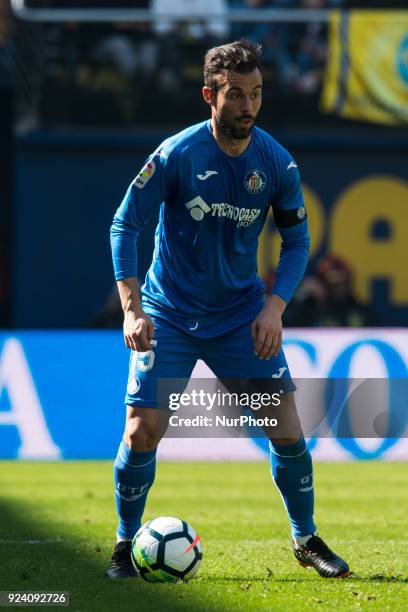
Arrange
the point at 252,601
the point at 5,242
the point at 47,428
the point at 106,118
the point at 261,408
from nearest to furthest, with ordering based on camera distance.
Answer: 1. the point at 252,601
2. the point at 261,408
3. the point at 47,428
4. the point at 106,118
5. the point at 5,242

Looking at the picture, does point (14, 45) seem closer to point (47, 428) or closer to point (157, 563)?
point (47, 428)

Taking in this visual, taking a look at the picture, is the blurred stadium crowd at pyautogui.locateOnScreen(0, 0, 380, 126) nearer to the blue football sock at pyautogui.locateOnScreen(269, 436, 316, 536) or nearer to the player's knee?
the blue football sock at pyautogui.locateOnScreen(269, 436, 316, 536)

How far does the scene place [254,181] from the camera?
5.89m

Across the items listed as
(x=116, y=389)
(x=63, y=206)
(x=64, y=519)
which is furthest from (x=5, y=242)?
(x=64, y=519)

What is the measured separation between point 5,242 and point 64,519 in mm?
11207

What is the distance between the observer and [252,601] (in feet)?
17.8

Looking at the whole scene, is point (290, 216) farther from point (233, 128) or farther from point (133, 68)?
point (133, 68)

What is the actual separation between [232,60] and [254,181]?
0.59m

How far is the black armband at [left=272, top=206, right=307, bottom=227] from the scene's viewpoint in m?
6.05

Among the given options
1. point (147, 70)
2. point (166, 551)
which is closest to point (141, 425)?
point (166, 551)

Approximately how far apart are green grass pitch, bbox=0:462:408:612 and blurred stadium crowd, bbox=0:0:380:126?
5868mm

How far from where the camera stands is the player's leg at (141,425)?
228 inches

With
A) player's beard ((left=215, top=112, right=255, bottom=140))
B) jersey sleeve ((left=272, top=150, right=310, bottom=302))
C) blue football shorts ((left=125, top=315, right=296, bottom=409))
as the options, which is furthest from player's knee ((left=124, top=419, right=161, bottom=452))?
player's beard ((left=215, top=112, right=255, bottom=140))

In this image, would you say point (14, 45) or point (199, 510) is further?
point (14, 45)
